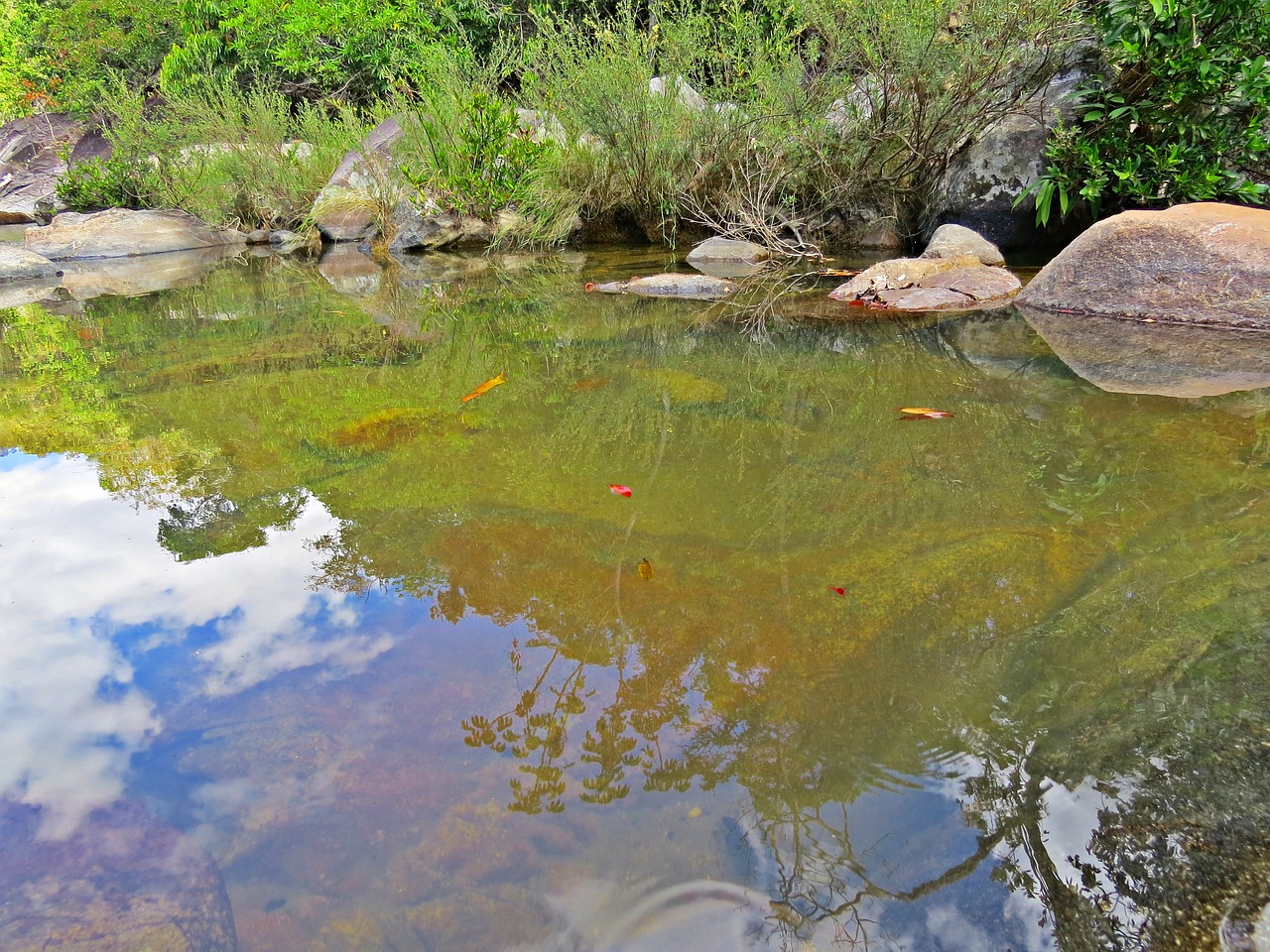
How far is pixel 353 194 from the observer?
9.92m

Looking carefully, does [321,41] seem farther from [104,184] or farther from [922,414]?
[922,414]

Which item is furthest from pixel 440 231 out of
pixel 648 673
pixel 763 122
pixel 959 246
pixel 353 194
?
pixel 648 673

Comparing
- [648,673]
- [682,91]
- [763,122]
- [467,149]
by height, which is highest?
[682,91]

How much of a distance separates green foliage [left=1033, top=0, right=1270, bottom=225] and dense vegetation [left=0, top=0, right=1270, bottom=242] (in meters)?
0.01

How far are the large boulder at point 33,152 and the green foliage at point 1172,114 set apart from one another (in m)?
20.7

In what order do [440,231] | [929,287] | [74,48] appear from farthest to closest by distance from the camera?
[74,48] → [440,231] → [929,287]

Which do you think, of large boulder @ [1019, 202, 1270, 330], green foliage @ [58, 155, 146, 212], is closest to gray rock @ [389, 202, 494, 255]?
green foliage @ [58, 155, 146, 212]

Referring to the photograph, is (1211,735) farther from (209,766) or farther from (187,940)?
(209,766)

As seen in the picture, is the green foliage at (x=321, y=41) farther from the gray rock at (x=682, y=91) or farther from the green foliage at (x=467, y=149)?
the gray rock at (x=682, y=91)

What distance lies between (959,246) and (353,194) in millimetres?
7713

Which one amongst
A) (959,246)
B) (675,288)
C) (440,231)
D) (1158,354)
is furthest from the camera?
(440,231)

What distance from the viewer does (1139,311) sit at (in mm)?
4301

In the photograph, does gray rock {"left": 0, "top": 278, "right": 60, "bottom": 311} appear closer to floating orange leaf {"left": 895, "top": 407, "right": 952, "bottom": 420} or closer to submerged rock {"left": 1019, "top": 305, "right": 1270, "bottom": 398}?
floating orange leaf {"left": 895, "top": 407, "right": 952, "bottom": 420}

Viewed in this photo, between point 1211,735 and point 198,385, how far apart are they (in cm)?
386
